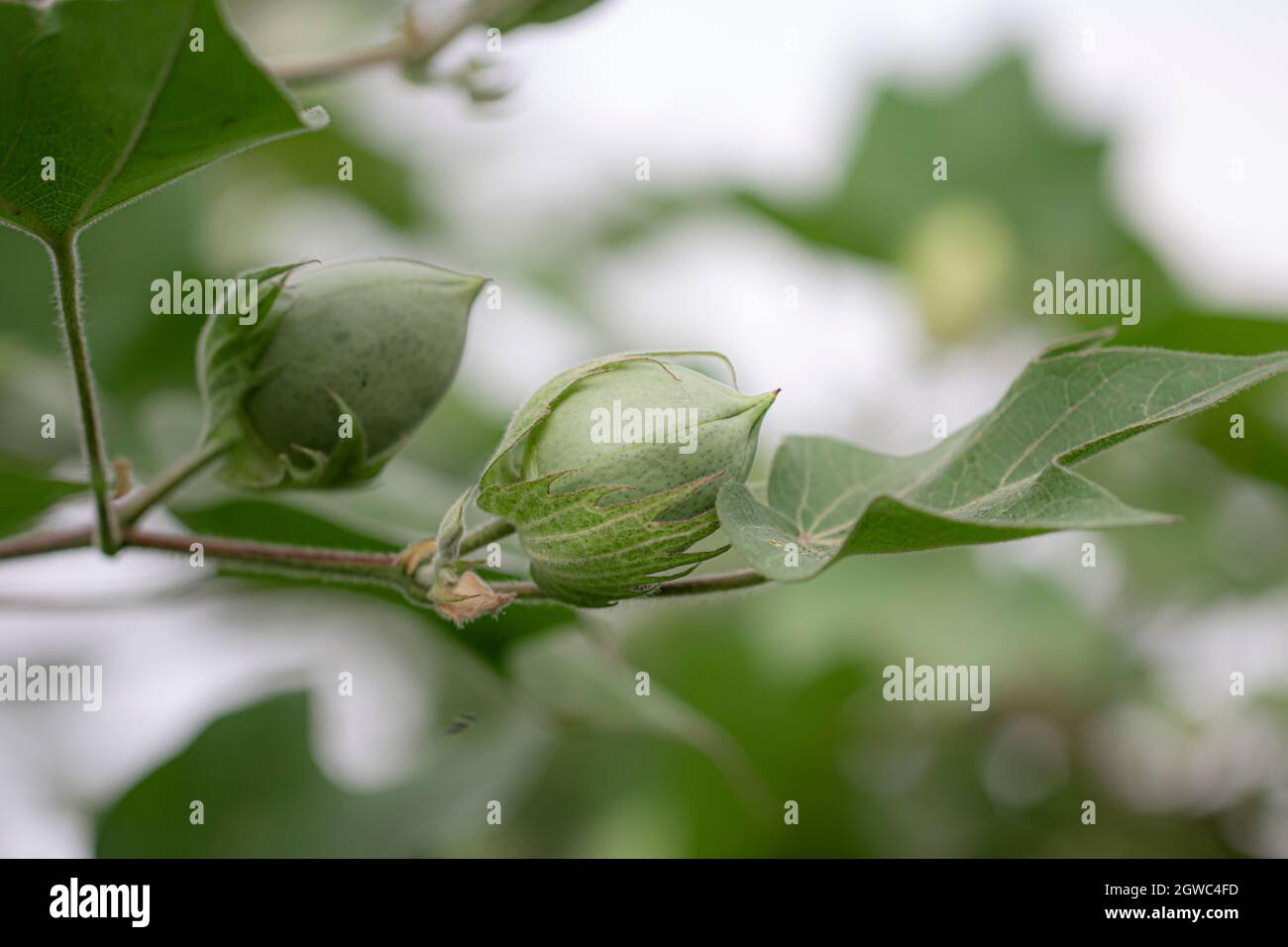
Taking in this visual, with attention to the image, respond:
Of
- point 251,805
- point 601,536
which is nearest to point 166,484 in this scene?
point 601,536

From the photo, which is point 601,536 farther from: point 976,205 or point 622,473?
point 976,205

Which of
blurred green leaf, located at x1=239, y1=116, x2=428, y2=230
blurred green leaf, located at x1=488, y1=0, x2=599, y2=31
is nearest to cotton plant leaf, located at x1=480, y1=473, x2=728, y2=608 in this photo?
blurred green leaf, located at x1=488, y1=0, x2=599, y2=31

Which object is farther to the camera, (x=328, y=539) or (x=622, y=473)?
(x=328, y=539)

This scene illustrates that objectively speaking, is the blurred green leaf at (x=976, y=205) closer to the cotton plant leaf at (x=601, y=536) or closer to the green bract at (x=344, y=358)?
the green bract at (x=344, y=358)

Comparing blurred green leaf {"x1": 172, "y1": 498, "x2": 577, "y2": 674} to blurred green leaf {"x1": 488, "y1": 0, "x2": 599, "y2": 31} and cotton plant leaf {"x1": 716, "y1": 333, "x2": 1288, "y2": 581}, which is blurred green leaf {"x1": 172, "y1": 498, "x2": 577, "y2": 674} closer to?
cotton plant leaf {"x1": 716, "y1": 333, "x2": 1288, "y2": 581}

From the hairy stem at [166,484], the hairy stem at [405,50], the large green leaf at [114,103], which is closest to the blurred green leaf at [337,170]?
the hairy stem at [405,50]

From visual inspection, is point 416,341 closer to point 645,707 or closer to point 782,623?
point 645,707

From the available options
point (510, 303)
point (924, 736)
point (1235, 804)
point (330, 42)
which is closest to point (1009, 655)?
point (924, 736)
